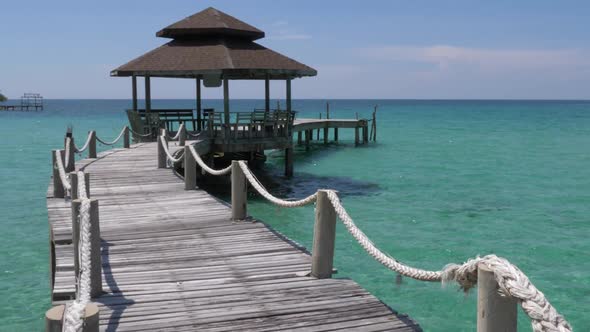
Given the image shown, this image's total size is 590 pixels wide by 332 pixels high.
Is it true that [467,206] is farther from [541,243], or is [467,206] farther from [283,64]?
[283,64]

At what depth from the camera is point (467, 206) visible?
1745cm

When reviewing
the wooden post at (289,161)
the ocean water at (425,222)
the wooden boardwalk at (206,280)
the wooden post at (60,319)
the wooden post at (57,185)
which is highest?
the wooden post at (60,319)

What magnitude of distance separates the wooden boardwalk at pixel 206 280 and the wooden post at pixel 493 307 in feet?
5.59

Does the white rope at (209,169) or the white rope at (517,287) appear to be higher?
the white rope at (517,287)

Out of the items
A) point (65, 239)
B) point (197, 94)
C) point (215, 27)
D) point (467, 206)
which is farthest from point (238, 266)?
point (197, 94)

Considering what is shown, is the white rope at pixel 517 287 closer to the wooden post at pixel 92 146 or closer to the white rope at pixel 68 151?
the white rope at pixel 68 151

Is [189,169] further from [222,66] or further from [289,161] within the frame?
[289,161]

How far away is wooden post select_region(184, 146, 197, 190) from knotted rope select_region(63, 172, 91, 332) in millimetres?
5850

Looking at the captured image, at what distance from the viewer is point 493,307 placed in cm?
273

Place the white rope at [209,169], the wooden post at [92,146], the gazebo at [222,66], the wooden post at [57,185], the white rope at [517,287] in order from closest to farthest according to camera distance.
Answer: the white rope at [517,287], the white rope at [209,169], the wooden post at [57,185], the wooden post at [92,146], the gazebo at [222,66]

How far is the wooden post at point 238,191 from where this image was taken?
8.01 m

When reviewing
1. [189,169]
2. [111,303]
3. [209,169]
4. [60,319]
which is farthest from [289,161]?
[60,319]

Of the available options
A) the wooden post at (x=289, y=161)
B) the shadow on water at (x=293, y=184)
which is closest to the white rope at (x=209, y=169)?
the shadow on water at (x=293, y=184)

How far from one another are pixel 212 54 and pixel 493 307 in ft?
59.2
